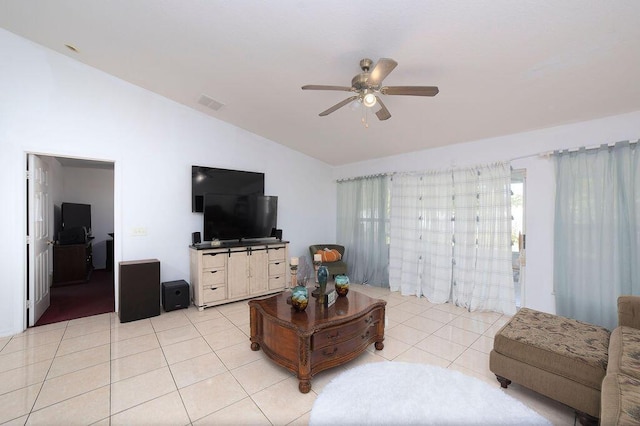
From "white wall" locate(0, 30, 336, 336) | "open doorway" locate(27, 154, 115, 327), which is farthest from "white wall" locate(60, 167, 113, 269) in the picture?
"white wall" locate(0, 30, 336, 336)

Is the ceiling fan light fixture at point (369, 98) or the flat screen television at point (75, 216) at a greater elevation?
the ceiling fan light fixture at point (369, 98)

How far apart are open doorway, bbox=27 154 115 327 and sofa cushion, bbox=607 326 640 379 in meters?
5.17

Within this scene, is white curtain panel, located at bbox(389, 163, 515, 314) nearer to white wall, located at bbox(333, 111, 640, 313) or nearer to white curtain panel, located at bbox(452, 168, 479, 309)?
white curtain panel, located at bbox(452, 168, 479, 309)

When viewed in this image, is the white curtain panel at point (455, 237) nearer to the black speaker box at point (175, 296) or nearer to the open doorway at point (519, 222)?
the open doorway at point (519, 222)

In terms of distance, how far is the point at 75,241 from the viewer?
200 inches

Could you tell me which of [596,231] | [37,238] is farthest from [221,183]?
[596,231]

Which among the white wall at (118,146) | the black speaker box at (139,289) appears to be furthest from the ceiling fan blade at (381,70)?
the black speaker box at (139,289)

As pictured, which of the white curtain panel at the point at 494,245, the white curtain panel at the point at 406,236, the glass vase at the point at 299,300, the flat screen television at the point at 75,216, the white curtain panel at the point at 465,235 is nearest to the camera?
the glass vase at the point at 299,300

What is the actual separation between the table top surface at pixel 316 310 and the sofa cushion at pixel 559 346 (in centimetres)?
109

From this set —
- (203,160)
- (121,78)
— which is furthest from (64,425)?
(121,78)

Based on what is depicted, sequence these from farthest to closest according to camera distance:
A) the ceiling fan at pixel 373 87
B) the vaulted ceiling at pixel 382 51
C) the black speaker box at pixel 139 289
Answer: the black speaker box at pixel 139 289, the ceiling fan at pixel 373 87, the vaulted ceiling at pixel 382 51

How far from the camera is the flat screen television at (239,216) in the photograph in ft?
13.2

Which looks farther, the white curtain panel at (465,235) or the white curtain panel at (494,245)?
the white curtain panel at (465,235)

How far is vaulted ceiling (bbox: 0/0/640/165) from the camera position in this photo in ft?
6.09
